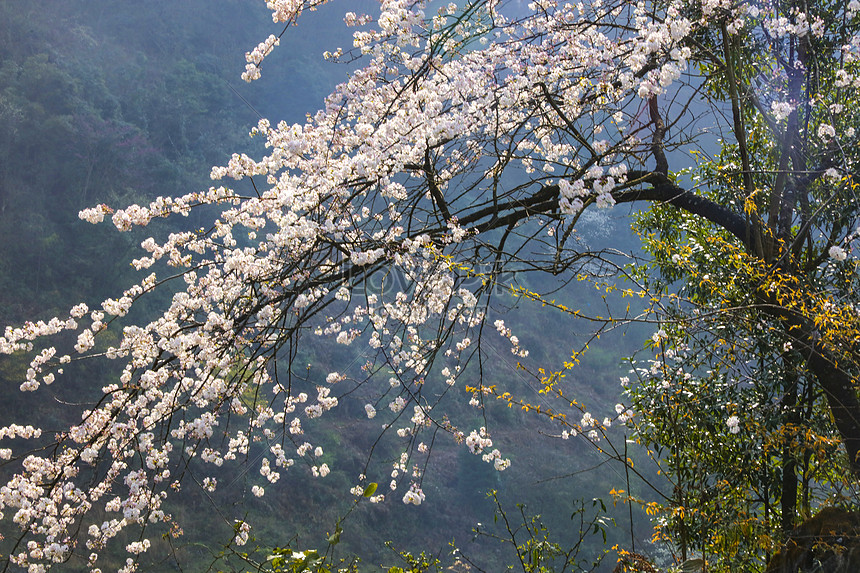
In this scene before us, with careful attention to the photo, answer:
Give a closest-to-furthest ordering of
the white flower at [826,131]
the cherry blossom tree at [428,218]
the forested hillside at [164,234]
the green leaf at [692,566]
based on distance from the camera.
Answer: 1. the green leaf at [692,566]
2. the cherry blossom tree at [428,218]
3. the white flower at [826,131]
4. the forested hillside at [164,234]

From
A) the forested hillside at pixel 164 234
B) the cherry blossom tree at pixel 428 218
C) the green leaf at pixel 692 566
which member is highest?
the forested hillside at pixel 164 234

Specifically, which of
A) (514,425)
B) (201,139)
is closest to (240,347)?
(514,425)

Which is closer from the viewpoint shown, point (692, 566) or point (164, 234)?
point (692, 566)

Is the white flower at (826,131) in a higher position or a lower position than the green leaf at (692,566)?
higher

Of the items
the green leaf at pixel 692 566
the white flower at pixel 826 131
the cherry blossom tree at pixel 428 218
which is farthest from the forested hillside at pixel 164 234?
the green leaf at pixel 692 566

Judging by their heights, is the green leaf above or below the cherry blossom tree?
below

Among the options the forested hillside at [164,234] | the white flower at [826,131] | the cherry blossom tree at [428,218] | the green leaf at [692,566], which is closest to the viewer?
the green leaf at [692,566]

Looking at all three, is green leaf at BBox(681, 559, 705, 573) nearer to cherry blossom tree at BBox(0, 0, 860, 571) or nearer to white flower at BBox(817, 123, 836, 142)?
cherry blossom tree at BBox(0, 0, 860, 571)

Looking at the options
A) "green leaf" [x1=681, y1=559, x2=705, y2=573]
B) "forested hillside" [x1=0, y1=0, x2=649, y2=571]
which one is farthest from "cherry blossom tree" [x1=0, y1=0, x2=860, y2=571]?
"forested hillside" [x1=0, y1=0, x2=649, y2=571]

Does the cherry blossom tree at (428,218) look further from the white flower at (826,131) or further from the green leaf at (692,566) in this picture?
the green leaf at (692,566)

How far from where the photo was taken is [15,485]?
2.47 m

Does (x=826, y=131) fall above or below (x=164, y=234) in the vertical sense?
below

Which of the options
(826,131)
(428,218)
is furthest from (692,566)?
(826,131)

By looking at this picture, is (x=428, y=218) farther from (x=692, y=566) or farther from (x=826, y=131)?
(x=826, y=131)
